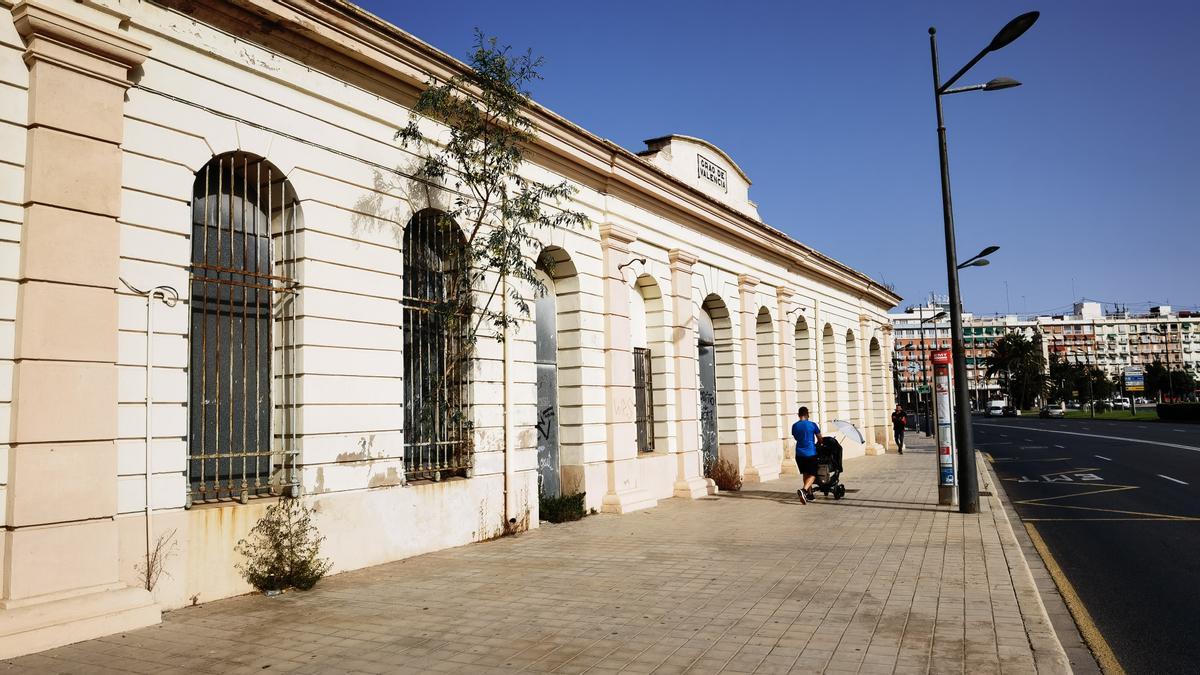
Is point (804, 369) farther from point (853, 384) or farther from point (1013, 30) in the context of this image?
point (1013, 30)

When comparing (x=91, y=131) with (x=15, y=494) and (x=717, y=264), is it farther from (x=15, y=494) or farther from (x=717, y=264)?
(x=717, y=264)

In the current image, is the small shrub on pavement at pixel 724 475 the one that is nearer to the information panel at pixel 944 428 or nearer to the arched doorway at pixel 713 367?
the arched doorway at pixel 713 367

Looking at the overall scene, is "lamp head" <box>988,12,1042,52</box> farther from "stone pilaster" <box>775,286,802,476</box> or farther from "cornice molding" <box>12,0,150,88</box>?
"cornice molding" <box>12,0,150,88</box>

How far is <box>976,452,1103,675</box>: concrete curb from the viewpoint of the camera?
5434 mm

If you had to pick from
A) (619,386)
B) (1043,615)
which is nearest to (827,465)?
(619,386)

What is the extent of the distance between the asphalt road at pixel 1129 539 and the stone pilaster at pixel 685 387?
6.10 m

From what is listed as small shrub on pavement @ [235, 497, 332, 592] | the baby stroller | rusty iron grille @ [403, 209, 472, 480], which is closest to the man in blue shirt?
the baby stroller

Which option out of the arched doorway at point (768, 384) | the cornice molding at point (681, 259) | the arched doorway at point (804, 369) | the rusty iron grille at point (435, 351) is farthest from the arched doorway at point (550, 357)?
the arched doorway at point (804, 369)

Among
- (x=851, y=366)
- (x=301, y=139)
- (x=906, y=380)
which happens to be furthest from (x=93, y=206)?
(x=906, y=380)

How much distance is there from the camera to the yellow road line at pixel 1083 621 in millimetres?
5604

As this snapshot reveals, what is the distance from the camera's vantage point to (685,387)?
16.8m

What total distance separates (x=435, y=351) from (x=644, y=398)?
6.34m

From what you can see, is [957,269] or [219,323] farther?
[957,269]

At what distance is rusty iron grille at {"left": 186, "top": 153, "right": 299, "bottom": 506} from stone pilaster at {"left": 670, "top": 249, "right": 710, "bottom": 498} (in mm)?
9251
